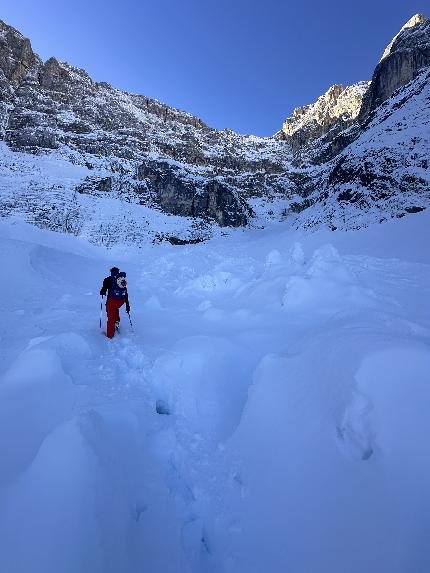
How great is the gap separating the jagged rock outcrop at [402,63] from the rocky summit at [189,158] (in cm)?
18

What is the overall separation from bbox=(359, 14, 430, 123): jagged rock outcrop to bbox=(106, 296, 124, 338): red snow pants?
5657 centimetres

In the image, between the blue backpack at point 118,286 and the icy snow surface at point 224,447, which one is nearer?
the icy snow surface at point 224,447

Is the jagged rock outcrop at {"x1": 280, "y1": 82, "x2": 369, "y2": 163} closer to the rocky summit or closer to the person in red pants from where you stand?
the rocky summit

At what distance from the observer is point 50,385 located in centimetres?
435

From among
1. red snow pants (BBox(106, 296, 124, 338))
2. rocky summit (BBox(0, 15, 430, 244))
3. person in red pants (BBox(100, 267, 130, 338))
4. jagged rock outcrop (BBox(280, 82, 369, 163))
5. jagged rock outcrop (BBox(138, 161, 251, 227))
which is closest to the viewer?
red snow pants (BBox(106, 296, 124, 338))

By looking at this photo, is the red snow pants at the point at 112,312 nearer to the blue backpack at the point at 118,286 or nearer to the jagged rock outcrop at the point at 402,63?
the blue backpack at the point at 118,286

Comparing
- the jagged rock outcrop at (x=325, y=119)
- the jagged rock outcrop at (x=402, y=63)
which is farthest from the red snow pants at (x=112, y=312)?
the jagged rock outcrop at (x=325, y=119)

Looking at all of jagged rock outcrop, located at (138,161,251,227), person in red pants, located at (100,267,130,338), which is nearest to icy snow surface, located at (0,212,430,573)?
person in red pants, located at (100,267,130,338)

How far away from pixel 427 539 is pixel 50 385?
4.15 meters

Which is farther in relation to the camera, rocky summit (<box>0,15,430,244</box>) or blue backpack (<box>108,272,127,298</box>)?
rocky summit (<box>0,15,430,244</box>)

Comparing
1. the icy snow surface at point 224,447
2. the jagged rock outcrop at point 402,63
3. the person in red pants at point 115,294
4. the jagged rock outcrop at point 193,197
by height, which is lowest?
the icy snow surface at point 224,447

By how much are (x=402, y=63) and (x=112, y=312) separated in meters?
62.1

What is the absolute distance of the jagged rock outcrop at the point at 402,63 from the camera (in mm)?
48812

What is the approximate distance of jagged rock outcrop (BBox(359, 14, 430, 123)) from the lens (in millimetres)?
48812
